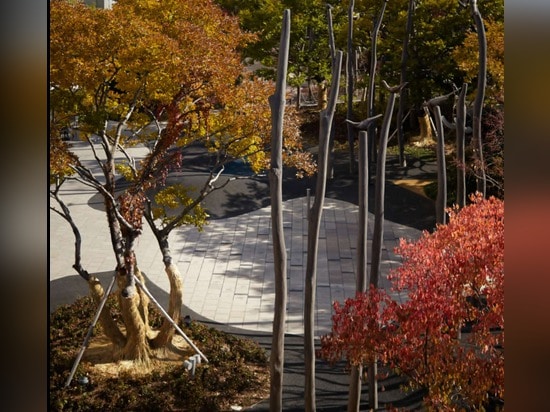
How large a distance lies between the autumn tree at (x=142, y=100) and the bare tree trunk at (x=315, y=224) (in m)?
1.73

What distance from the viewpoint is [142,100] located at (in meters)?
8.14

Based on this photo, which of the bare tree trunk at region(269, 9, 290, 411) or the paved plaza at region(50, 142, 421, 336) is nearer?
the bare tree trunk at region(269, 9, 290, 411)

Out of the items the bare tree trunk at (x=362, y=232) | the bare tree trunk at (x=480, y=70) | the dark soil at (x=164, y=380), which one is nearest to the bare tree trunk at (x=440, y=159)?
the bare tree trunk at (x=480, y=70)

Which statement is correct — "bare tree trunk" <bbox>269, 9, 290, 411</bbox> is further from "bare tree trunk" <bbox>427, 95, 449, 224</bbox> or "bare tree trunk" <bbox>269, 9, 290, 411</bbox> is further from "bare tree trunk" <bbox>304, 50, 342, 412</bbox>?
"bare tree trunk" <bbox>427, 95, 449, 224</bbox>

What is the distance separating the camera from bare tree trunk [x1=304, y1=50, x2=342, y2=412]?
5.59 meters

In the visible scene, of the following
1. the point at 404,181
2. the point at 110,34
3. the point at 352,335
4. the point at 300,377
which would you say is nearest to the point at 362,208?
the point at 352,335

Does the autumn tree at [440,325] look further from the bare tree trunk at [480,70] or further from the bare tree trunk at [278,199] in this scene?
the bare tree trunk at [480,70]

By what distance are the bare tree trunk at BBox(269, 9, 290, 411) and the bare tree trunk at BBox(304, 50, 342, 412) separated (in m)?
0.19

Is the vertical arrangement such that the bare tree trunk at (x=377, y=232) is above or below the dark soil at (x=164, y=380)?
above

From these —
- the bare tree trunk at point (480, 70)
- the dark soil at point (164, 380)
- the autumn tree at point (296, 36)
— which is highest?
the autumn tree at point (296, 36)

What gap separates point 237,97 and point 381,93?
8.21m

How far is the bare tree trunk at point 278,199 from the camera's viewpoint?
17.6 ft

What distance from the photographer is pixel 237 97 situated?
24.6 feet

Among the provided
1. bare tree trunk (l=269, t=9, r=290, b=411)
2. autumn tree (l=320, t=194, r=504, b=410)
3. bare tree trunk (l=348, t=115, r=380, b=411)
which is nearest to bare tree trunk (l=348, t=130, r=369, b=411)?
bare tree trunk (l=348, t=115, r=380, b=411)
